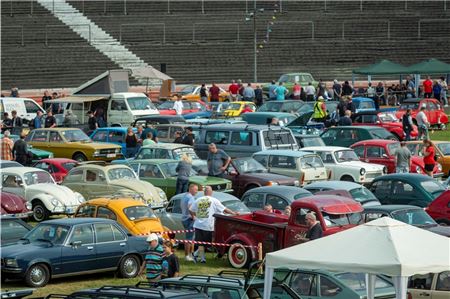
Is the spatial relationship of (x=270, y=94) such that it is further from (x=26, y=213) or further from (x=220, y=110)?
(x=26, y=213)

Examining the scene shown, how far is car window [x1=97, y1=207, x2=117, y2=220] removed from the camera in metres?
23.6

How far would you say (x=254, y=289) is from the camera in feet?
53.1

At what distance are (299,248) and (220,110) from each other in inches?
1251

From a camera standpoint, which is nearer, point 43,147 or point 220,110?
point 43,147

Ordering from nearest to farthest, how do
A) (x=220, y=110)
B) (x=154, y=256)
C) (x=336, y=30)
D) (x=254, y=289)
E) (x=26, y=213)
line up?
(x=254, y=289) → (x=154, y=256) → (x=26, y=213) → (x=220, y=110) → (x=336, y=30)

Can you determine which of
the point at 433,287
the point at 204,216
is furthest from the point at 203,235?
the point at 433,287

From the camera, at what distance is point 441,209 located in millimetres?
25500

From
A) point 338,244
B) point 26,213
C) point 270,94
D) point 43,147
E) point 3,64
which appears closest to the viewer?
point 338,244

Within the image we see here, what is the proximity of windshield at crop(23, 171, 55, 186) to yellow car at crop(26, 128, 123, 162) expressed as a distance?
6652 millimetres

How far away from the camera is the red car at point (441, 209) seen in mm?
25375

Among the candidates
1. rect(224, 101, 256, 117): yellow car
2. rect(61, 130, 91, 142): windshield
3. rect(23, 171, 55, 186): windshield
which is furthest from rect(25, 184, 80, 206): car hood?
rect(224, 101, 256, 117): yellow car

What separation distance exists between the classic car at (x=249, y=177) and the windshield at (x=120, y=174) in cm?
251

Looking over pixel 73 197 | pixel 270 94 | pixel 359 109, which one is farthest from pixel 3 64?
pixel 73 197

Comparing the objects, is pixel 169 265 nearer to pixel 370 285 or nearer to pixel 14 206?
pixel 370 285
